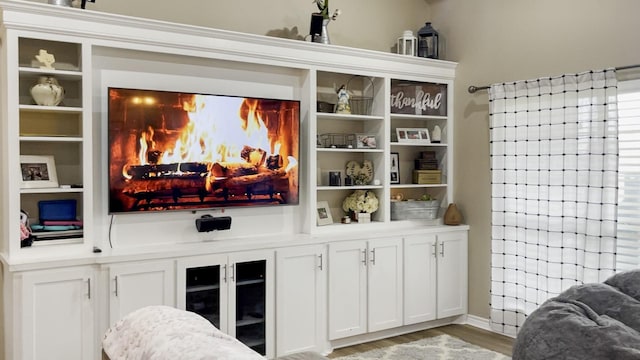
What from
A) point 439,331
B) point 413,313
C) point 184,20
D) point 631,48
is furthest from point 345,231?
point 631,48

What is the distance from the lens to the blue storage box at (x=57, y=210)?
3320mm

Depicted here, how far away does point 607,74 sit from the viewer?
3.73 meters

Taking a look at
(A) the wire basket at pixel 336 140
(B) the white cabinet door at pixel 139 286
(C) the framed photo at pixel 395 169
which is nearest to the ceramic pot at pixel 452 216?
(C) the framed photo at pixel 395 169

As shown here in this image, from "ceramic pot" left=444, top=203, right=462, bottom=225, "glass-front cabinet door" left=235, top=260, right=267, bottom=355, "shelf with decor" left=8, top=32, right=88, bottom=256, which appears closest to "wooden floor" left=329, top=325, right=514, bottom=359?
"glass-front cabinet door" left=235, top=260, right=267, bottom=355

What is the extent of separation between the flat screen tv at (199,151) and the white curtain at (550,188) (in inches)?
69.6

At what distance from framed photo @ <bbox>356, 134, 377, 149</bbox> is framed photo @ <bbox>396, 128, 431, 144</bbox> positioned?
0.30 m

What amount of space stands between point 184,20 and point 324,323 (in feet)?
8.07

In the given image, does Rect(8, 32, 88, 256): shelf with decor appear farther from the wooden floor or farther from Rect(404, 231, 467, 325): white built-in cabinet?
Rect(404, 231, 467, 325): white built-in cabinet

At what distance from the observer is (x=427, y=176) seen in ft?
16.0

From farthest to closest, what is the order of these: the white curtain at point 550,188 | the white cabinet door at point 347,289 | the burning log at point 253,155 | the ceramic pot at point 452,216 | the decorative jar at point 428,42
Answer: the decorative jar at point 428,42 < the ceramic pot at point 452,216 < the white cabinet door at point 347,289 < the burning log at point 253,155 < the white curtain at point 550,188

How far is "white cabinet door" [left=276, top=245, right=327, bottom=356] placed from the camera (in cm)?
386

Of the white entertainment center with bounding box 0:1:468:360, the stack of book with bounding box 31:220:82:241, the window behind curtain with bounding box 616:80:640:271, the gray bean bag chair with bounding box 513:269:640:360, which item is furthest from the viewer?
the window behind curtain with bounding box 616:80:640:271

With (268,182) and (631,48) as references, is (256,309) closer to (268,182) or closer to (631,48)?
(268,182)

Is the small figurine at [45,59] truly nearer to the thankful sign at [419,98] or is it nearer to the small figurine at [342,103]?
the small figurine at [342,103]
